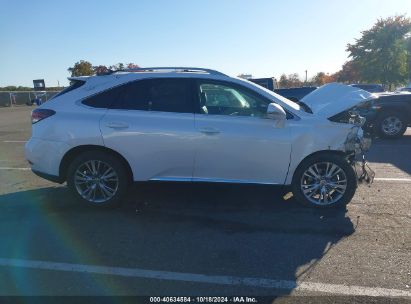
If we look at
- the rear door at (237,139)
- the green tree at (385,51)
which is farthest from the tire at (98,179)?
the green tree at (385,51)

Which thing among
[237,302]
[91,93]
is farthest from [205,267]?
[91,93]

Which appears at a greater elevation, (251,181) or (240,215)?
(251,181)

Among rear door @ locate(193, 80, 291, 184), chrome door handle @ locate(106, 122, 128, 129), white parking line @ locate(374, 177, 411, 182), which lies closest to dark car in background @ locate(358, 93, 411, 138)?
white parking line @ locate(374, 177, 411, 182)

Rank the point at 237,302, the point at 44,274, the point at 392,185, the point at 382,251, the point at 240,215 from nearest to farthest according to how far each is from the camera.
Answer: the point at 237,302, the point at 44,274, the point at 382,251, the point at 240,215, the point at 392,185

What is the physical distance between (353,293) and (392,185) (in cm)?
365

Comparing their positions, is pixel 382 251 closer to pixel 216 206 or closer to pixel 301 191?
pixel 301 191

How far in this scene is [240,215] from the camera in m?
5.07

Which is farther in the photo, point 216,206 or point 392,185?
point 392,185

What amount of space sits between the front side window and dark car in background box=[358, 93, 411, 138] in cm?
741

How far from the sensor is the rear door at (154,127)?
198 inches

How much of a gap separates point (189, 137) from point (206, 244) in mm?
1429

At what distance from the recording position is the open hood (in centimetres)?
514

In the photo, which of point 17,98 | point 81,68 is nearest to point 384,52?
point 81,68

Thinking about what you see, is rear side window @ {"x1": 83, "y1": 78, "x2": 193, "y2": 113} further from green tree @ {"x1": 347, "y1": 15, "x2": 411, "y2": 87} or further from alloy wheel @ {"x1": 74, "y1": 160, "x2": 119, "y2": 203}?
green tree @ {"x1": 347, "y1": 15, "x2": 411, "y2": 87}
